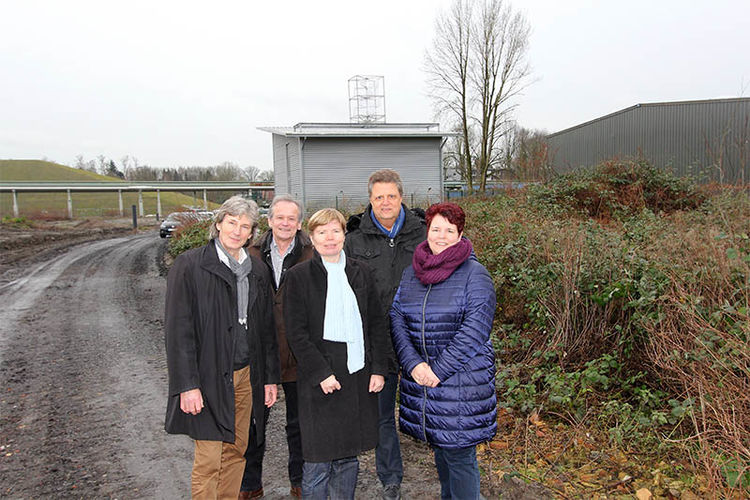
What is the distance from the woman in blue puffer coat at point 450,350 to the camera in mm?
2934

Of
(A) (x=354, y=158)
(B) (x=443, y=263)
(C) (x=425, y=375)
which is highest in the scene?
(A) (x=354, y=158)

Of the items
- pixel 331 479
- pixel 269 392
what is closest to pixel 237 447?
pixel 269 392

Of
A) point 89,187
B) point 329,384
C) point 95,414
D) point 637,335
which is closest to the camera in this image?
point 329,384

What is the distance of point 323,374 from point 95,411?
3.51m

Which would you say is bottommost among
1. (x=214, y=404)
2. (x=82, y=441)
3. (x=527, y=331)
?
(x=82, y=441)

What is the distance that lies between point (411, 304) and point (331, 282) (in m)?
0.50

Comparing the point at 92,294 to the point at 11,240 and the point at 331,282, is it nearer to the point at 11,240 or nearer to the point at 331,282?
the point at 331,282

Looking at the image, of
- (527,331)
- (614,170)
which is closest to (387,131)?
(614,170)

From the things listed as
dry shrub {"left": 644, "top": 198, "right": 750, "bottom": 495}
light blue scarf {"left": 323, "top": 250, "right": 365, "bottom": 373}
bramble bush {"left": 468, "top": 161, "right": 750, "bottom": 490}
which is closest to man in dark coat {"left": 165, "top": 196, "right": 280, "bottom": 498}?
light blue scarf {"left": 323, "top": 250, "right": 365, "bottom": 373}

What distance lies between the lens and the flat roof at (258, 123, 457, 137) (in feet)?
90.7

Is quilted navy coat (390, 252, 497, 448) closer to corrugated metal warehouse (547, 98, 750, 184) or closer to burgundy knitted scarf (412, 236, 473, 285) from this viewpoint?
burgundy knitted scarf (412, 236, 473, 285)

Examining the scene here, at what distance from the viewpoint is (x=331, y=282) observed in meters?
3.13

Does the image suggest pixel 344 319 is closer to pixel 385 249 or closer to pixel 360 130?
→ pixel 385 249

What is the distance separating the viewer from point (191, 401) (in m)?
2.93
